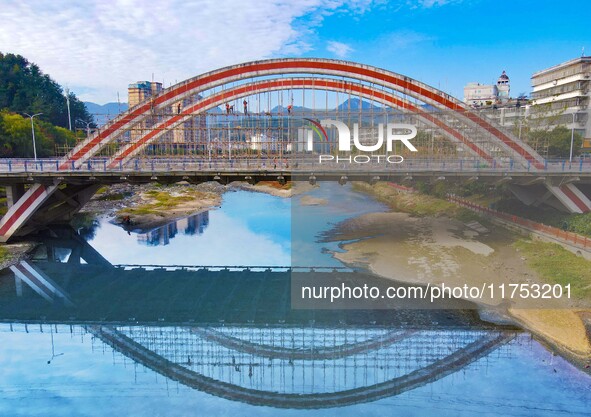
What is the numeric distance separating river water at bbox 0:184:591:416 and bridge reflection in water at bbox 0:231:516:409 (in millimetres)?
75

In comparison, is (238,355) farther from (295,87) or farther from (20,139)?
(20,139)

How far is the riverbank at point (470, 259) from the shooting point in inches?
886

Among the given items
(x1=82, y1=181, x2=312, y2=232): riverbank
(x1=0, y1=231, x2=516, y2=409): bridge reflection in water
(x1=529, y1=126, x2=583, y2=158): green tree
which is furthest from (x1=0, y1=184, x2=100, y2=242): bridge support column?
(x1=529, y1=126, x2=583, y2=158): green tree

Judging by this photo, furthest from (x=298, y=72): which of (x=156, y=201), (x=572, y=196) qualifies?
(x=156, y=201)

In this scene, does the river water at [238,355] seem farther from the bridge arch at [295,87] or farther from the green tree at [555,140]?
the green tree at [555,140]

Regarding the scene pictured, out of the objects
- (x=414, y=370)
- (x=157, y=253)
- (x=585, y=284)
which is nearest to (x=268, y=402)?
(x=414, y=370)

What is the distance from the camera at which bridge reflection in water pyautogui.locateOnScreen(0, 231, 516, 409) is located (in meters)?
19.4

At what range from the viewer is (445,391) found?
726 inches

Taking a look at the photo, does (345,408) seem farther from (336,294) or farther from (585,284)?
(585,284)

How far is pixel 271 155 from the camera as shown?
44.0 meters

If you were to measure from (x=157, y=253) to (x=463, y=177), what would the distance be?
83.8 ft

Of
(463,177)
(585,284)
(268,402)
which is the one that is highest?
(463,177)

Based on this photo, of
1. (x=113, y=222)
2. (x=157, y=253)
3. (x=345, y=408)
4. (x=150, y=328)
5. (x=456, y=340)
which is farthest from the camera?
(x=113, y=222)

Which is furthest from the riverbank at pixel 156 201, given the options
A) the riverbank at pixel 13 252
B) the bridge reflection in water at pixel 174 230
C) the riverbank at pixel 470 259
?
the riverbank at pixel 470 259
